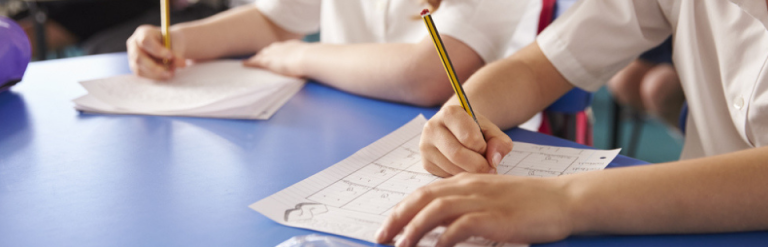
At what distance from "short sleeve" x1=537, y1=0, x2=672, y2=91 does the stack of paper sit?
0.42 meters

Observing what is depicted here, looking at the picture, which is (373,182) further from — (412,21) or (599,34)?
(412,21)

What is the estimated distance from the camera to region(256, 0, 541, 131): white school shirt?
92 centimetres

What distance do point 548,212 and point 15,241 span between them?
1.43 feet

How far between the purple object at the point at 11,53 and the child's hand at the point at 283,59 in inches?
14.3

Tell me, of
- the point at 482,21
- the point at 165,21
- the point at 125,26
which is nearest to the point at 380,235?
the point at 482,21

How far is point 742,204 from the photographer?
0.47m

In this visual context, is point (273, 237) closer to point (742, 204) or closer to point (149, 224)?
point (149, 224)

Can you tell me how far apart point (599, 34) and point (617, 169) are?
0.34m

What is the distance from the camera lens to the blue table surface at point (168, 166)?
494 mm

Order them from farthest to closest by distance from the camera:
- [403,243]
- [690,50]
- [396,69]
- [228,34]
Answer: [228,34] < [396,69] < [690,50] < [403,243]

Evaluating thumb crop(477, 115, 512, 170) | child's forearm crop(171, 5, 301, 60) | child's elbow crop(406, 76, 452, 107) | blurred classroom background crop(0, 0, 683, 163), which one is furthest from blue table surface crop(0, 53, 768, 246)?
blurred classroom background crop(0, 0, 683, 163)

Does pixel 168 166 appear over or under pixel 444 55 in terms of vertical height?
under

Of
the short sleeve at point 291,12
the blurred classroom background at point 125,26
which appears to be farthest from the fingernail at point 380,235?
the blurred classroom background at point 125,26

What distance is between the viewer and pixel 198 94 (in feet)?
3.06
